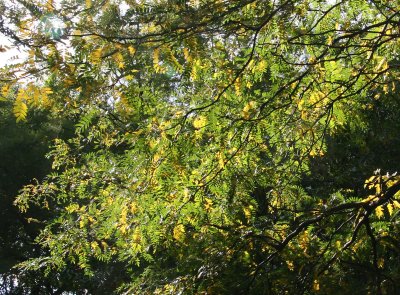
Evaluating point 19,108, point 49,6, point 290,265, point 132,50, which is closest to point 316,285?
point 290,265

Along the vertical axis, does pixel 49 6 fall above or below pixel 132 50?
above

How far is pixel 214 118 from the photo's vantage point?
2977 mm

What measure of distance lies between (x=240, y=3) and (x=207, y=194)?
4.71ft

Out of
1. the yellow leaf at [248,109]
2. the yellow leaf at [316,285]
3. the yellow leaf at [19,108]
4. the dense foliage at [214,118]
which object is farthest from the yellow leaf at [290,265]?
the yellow leaf at [19,108]

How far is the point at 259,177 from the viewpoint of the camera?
11.7 feet

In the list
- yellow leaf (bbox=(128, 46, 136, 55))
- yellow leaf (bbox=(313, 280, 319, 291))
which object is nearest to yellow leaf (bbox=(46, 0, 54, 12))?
yellow leaf (bbox=(128, 46, 136, 55))

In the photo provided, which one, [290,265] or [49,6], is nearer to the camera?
[49,6]

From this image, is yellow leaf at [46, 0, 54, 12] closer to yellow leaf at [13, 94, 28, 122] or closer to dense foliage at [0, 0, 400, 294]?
dense foliage at [0, 0, 400, 294]

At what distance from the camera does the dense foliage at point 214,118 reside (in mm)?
2369

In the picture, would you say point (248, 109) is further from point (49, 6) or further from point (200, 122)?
point (49, 6)

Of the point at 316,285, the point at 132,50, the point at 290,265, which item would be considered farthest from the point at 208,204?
the point at 132,50

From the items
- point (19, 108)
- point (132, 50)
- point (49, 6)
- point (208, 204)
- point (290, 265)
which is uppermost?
point (49, 6)

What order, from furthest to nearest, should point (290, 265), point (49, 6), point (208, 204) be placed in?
point (208, 204)
point (290, 265)
point (49, 6)

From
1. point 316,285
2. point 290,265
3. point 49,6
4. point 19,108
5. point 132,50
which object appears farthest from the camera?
point 290,265
